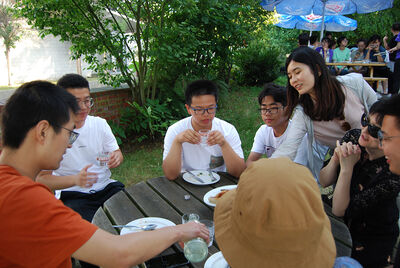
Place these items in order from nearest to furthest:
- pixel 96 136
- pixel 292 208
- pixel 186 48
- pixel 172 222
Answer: pixel 292 208 → pixel 172 222 → pixel 96 136 → pixel 186 48

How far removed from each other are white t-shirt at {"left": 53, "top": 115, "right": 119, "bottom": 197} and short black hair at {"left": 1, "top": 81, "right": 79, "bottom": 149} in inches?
55.3

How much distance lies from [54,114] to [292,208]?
1.16 metres

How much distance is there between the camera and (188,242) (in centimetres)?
153

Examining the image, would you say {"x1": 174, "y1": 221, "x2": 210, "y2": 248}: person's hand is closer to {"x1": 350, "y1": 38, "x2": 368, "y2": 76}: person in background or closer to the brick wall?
the brick wall

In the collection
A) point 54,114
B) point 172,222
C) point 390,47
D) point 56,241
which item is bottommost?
point 172,222

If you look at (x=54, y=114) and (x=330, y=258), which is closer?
(x=330, y=258)

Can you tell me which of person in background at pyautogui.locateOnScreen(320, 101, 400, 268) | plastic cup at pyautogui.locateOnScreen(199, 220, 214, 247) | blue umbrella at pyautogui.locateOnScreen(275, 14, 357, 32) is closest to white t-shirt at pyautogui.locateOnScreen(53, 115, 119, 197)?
plastic cup at pyautogui.locateOnScreen(199, 220, 214, 247)

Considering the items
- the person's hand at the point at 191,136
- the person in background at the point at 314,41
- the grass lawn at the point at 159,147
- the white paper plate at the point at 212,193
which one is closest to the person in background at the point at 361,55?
the person in background at the point at 314,41

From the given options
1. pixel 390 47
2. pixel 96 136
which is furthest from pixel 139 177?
pixel 390 47

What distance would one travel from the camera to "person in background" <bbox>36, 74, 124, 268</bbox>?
8.44 ft

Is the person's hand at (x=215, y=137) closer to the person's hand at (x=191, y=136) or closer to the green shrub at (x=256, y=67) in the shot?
the person's hand at (x=191, y=136)

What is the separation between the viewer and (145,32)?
17.0 feet

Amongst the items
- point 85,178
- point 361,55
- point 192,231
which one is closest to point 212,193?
point 192,231

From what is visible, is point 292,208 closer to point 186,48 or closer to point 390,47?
point 186,48
